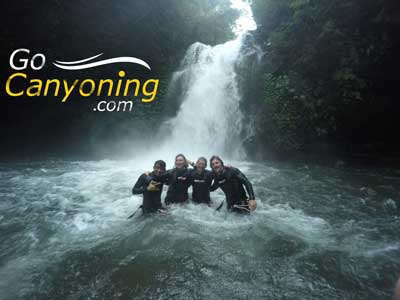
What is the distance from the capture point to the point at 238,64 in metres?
13.0

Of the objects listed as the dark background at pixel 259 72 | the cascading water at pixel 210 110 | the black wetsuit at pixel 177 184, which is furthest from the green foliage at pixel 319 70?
the black wetsuit at pixel 177 184

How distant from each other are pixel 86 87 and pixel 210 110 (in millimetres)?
6393

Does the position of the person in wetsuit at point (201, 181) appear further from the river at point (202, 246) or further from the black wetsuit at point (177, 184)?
the river at point (202, 246)

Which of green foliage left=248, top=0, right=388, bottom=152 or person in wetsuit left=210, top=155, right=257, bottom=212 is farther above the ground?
green foliage left=248, top=0, right=388, bottom=152

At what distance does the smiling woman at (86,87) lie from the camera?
13.1 meters

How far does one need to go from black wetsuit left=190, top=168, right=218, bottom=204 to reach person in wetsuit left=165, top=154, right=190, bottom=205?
13 centimetres

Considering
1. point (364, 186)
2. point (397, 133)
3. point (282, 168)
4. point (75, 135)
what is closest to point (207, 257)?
point (364, 186)

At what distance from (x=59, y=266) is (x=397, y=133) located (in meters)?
11.4

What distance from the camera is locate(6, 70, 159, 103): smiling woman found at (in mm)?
13148

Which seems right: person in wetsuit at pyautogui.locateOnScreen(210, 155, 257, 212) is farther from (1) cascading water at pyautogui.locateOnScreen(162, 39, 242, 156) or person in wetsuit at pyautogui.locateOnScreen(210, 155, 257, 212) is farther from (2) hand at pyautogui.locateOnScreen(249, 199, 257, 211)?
(1) cascading water at pyautogui.locateOnScreen(162, 39, 242, 156)

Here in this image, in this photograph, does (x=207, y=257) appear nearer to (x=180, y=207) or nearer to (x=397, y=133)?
(x=180, y=207)

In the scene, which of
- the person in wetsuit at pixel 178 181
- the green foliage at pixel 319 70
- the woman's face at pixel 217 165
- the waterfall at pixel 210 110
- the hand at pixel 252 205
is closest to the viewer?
the hand at pixel 252 205

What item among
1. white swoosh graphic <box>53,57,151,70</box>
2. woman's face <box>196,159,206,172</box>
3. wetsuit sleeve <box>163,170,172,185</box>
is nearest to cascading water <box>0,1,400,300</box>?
wetsuit sleeve <box>163,170,172,185</box>

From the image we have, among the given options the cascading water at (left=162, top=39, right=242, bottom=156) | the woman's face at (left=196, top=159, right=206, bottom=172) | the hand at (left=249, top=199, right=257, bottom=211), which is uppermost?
the cascading water at (left=162, top=39, right=242, bottom=156)
